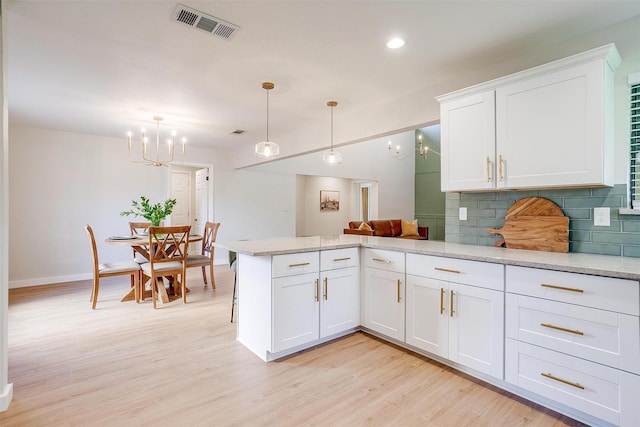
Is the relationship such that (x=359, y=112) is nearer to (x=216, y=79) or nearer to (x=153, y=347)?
(x=216, y=79)

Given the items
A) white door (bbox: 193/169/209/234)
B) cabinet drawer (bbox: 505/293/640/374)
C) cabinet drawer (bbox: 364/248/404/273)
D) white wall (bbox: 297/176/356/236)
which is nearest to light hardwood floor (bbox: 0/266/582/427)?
cabinet drawer (bbox: 505/293/640/374)

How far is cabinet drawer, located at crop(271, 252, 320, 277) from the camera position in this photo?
237 cm

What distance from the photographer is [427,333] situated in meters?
2.37

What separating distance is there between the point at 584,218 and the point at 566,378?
1.08m

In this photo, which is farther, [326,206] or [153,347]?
[326,206]

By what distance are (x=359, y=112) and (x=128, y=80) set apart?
8.05ft

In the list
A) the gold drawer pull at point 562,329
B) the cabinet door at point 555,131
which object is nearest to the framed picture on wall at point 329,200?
the cabinet door at point 555,131

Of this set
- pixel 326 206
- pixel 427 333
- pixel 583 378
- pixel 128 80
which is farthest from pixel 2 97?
pixel 326 206

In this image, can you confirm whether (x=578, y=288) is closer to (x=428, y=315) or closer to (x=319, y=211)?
(x=428, y=315)

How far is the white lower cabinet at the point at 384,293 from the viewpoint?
2557mm

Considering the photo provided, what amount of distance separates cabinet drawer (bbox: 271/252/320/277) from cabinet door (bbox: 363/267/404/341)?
1.79 ft

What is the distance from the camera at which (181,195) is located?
7.88 metres

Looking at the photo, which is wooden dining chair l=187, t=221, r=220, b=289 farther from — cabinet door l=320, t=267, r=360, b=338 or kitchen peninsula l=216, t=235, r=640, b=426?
cabinet door l=320, t=267, r=360, b=338

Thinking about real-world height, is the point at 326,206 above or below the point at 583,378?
above
